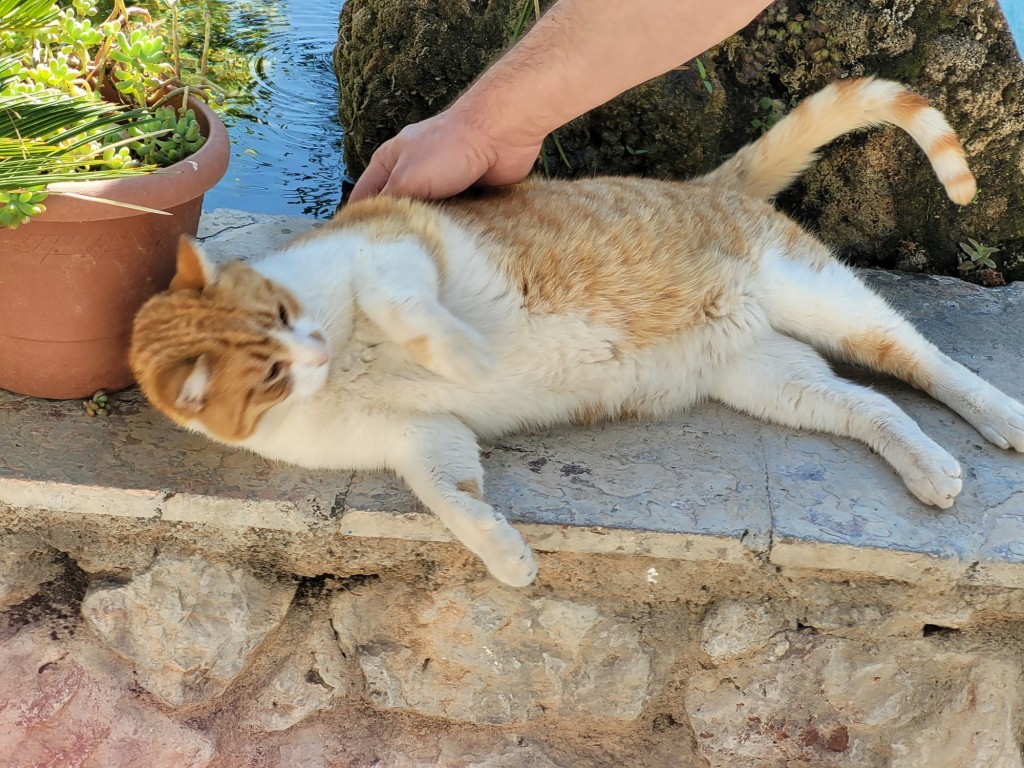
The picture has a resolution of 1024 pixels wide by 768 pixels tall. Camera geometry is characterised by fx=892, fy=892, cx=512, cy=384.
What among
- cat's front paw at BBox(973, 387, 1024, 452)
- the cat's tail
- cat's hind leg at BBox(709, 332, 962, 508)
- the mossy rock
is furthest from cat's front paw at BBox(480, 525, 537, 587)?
the mossy rock

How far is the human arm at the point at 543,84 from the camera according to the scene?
188 centimetres

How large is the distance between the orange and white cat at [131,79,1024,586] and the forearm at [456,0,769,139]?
0.79ft

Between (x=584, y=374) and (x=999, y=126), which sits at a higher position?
(x=999, y=126)

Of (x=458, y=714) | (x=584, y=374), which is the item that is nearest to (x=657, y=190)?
(x=584, y=374)

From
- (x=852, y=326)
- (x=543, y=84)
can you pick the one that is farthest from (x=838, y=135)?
(x=543, y=84)

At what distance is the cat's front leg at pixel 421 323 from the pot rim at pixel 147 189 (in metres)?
0.39

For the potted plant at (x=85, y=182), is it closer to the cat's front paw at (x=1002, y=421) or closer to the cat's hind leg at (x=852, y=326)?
the cat's hind leg at (x=852, y=326)

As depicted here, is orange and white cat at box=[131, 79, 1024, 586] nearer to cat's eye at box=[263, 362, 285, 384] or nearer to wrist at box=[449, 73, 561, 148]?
cat's eye at box=[263, 362, 285, 384]

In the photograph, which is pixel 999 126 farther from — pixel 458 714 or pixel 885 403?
pixel 458 714

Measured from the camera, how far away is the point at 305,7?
4.38 metres

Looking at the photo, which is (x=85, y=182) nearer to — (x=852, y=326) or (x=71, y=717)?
(x=71, y=717)

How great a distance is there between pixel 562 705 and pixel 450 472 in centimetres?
65

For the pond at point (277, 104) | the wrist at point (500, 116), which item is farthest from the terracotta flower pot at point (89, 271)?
the pond at point (277, 104)

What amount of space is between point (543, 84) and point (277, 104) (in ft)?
6.26
